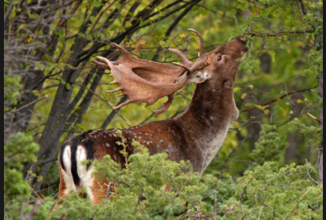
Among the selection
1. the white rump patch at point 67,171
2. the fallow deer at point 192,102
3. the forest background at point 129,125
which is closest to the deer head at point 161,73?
the fallow deer at point 192,102

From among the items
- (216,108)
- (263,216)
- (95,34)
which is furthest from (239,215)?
(95,34)

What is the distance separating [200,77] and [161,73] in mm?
537

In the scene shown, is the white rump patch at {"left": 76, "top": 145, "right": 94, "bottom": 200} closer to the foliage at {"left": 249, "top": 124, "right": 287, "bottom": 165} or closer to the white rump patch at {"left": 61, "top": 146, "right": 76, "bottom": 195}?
the white rump patch at {"left": 61, "top": 146, "right": 76, "bottom": 195}

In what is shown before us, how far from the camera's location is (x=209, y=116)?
6.88 metres

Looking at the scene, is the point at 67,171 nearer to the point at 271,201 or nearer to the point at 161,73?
the point at 271,201

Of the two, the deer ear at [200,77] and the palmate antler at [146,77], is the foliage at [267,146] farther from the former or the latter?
the palmate antler at [146,77]

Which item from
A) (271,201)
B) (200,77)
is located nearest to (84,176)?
(271,201)

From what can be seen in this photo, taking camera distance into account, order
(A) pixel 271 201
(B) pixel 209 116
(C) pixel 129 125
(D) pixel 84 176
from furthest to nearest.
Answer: (C) pixel 129 125 → (B) pixel 209 116 → (D) pixel 84 176 → (A) pixel 271 201

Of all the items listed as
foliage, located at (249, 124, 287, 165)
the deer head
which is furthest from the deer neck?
foliage, located at (249, 124, 287, 165)

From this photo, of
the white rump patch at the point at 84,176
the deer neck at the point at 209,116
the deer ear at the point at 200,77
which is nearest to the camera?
the white rump patch at the point at 84,176

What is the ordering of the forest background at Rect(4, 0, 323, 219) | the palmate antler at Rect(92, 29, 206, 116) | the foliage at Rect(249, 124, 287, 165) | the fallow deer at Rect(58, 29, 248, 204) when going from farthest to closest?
1. the foliage at Rect(249, 124, 287, 165)
2. the palmate antler at Rect(92, 29, 206, 116)
3. the fallow deer at Rect(58, 29, 248, 204)
4. the forest background at Rect(4, 0, 323, 219)

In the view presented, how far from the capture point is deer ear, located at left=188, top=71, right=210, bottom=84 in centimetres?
700

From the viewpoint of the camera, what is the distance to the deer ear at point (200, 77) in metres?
7.00

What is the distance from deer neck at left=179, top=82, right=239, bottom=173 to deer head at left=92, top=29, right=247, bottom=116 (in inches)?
8.1
